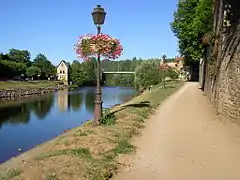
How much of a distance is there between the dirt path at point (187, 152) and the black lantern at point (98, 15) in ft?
12.6

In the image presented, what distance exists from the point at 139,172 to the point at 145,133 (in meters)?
4.31

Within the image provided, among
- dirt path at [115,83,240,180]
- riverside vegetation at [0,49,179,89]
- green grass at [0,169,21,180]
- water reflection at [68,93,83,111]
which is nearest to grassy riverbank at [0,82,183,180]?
green grass at [0,169,21,180]

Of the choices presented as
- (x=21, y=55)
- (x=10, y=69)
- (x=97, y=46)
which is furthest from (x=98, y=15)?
(x=21, y=55)

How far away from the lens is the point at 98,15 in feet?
36.7

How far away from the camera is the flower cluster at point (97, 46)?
39.1 ft

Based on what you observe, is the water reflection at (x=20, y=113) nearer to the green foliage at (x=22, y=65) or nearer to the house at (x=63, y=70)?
the green foliage at (x=22, y=65)

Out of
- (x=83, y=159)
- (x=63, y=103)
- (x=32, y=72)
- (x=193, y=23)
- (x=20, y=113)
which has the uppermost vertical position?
(x=193, y=23)

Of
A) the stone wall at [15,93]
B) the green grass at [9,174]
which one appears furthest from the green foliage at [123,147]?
the stone wall at [15,93]

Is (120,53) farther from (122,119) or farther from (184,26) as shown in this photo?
(184,26)

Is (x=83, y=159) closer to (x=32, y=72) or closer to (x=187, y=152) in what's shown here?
(x=187, y=152)

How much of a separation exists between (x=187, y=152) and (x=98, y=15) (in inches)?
211

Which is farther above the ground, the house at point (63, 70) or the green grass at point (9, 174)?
the house at point (63, 70)

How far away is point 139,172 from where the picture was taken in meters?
6.63

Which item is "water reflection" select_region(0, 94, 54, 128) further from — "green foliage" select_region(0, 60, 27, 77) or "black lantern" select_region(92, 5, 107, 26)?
"green foliage" select_region(0, 60, 27, 77)
